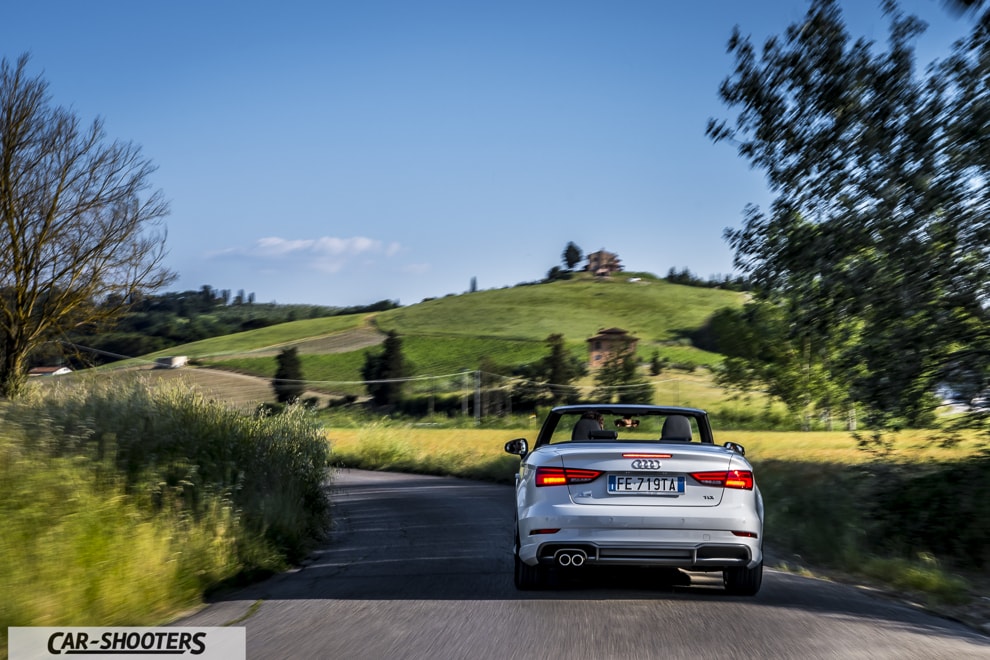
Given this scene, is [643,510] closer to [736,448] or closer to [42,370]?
[736,448]

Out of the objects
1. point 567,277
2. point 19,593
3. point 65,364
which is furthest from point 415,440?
point 567,277

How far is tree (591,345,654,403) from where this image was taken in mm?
76625

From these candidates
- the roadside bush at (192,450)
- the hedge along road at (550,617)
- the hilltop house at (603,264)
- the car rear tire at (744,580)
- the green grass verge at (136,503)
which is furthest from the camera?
the hilltop house at (603,264)

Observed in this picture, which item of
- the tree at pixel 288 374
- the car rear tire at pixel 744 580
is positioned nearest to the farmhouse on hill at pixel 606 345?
the tree at pixel 288 374

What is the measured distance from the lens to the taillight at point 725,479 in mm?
7543

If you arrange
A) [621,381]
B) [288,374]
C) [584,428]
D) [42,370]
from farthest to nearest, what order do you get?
[288,374], [621,381], [42,370], [584,428]

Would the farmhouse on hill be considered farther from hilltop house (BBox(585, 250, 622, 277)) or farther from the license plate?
the license plate

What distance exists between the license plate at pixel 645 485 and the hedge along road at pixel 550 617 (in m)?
0.84

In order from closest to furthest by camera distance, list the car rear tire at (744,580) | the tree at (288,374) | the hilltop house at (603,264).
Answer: the car rear tire at (744,580), the tree at (288,374), the hilltop house at (603,264)

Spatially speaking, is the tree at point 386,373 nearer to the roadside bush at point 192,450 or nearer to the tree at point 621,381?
the tree at point 621,381

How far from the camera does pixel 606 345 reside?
293 ft

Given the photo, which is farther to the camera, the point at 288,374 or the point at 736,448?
the point at 288,374

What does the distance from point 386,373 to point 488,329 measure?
2163 centimetres

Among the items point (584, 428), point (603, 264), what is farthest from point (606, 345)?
point (584, 428)
